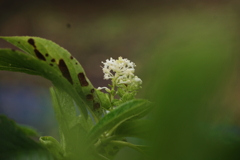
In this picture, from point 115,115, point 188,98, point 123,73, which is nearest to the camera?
point 188,98

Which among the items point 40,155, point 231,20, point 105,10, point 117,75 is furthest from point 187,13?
point 40,155

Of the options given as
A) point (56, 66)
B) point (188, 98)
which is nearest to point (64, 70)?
point (56, 66)

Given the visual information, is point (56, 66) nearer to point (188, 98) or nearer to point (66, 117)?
point (66, 117)

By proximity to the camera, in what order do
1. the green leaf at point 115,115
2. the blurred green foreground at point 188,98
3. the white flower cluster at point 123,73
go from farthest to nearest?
the white flower cluster at point 123,73, the green leaf at point 115,115, the blurred green foreground at point 188,98

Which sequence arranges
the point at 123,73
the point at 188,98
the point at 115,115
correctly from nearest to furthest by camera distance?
the point at 188,98
the point at 115,115
the point at 123,73

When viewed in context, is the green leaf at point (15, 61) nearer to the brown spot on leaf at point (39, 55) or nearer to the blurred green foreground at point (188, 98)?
the brown spot on leaf at point (39, 55)

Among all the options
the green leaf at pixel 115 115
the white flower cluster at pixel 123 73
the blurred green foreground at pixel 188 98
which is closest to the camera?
the blurred green foreground at pixel 188 98

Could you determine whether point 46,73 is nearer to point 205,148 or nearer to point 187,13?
point 205,148

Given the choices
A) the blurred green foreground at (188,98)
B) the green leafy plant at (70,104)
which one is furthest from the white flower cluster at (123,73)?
the blurred green foreground at (188,98)

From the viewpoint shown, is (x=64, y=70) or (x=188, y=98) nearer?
(x=188, y=98)
